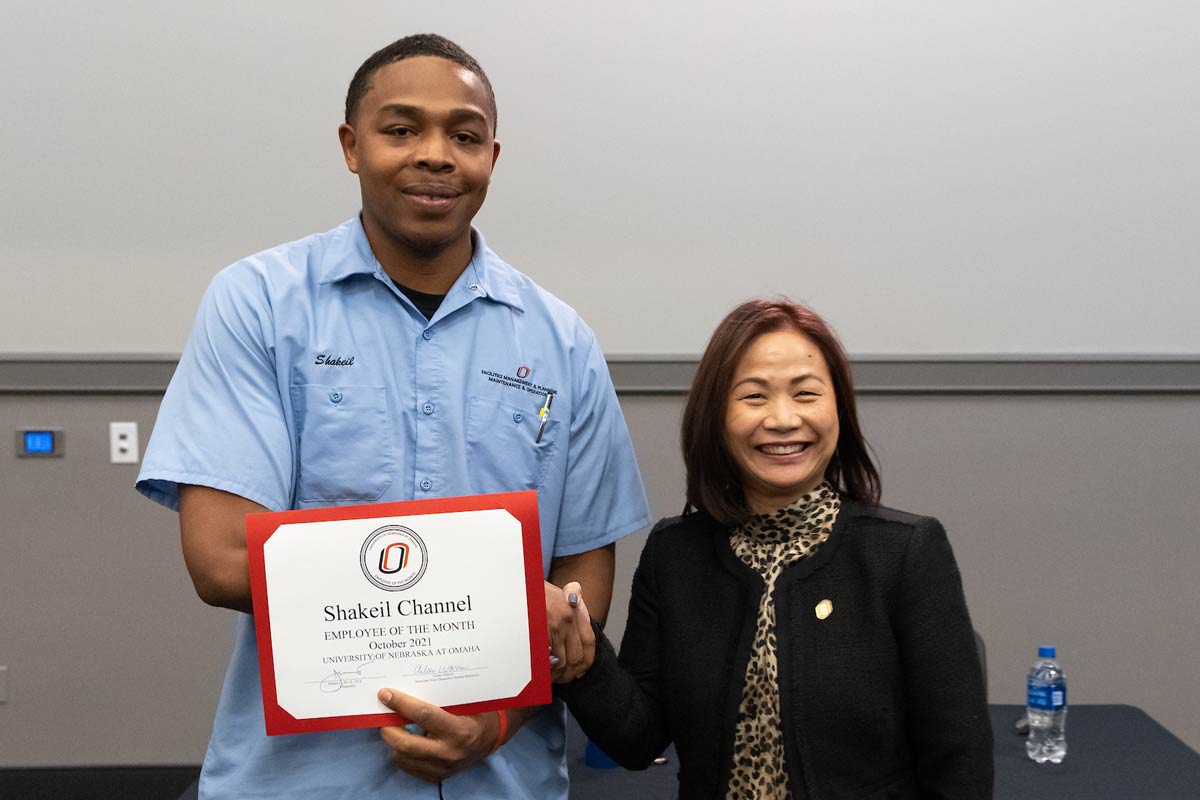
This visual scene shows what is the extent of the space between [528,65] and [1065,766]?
7.78 feet

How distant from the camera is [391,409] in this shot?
4.79 ft

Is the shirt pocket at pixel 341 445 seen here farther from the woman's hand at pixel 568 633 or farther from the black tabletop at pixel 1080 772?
the black tabletop at pixel 1080 772

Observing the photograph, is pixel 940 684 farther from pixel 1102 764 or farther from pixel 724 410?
pixel 1102 764

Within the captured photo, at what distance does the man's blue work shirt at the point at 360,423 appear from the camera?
1.39 m

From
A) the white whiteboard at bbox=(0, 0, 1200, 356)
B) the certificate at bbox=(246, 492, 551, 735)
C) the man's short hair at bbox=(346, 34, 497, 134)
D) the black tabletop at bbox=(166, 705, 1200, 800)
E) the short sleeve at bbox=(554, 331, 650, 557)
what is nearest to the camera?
the certificate at bbox=(246, 492, 551, 735)

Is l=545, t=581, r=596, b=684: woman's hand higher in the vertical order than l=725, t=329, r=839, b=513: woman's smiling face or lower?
lower

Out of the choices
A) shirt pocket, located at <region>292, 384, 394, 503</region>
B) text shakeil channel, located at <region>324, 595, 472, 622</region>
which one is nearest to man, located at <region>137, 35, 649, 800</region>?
shirt pocket, located at <region>292, 384, 394, 503</region>

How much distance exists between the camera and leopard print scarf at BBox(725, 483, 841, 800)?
4.79 feet

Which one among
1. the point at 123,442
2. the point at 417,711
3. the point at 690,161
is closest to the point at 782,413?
the point at 417,711

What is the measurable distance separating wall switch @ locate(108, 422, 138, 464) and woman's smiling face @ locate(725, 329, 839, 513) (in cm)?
242

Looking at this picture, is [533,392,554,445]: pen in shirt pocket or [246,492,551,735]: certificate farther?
[533,392,554,445]: pen in shirt pocket

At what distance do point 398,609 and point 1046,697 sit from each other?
148 centimetres

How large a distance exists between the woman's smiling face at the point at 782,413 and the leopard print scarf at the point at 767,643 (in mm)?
39
